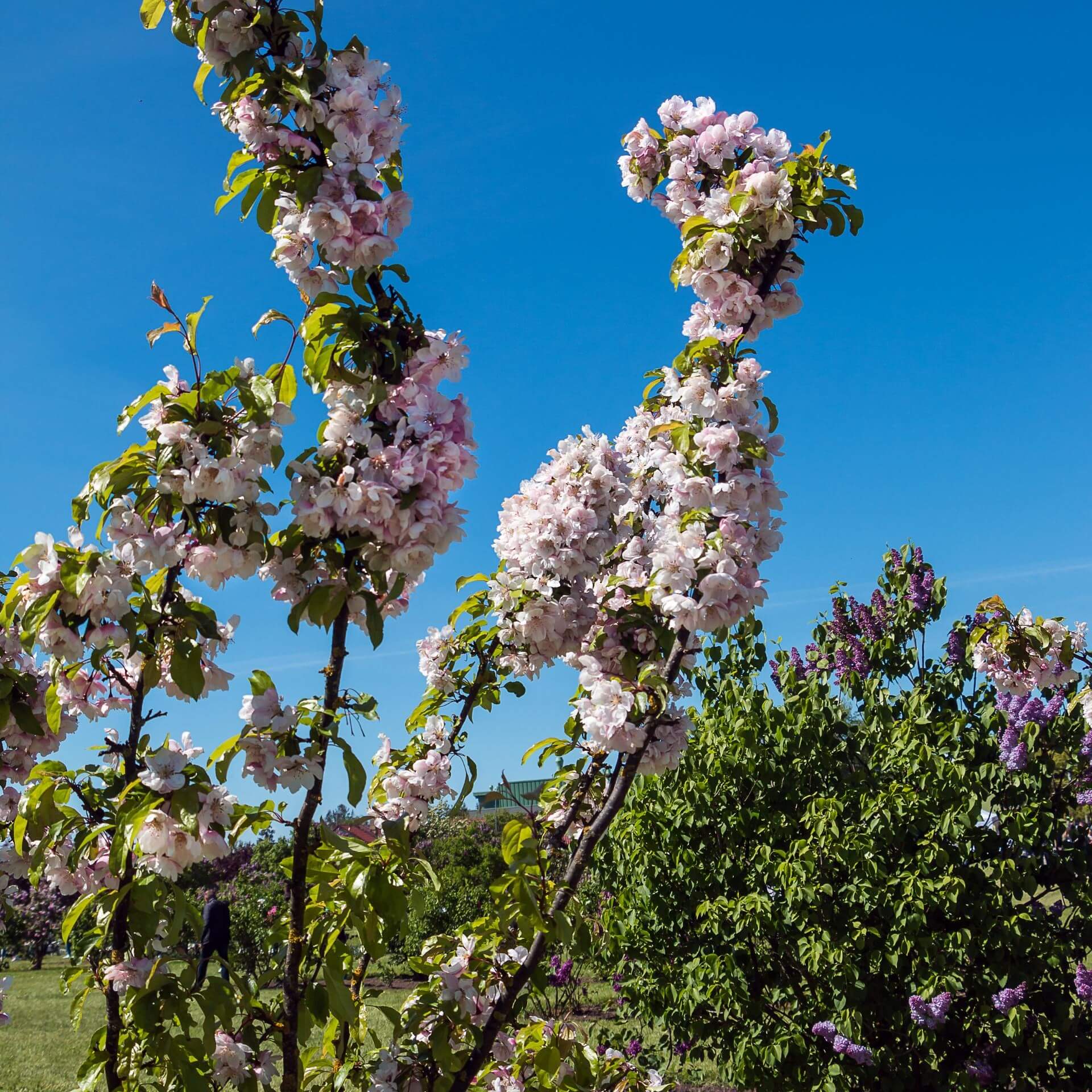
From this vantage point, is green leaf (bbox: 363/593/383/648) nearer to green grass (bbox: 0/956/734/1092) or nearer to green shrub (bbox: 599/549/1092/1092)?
green grass (bbox: 0/956/734/1092)

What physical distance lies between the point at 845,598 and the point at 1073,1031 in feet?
8.59

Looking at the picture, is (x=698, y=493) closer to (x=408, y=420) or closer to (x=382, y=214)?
(x=408, y=420)

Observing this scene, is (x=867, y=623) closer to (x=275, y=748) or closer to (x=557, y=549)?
(x=557, y=549)

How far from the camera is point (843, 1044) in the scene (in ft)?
15.0

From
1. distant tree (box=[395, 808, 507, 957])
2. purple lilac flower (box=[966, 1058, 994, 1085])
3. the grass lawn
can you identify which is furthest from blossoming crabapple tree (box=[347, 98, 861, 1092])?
distant tree (box=[395, 808, 507, 957])

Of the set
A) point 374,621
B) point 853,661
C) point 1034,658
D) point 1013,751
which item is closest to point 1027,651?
point 1034,658

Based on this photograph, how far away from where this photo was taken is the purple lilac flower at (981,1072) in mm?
4750

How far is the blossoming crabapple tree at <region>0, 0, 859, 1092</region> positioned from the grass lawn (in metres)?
3.23

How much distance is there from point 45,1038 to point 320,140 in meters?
10.2

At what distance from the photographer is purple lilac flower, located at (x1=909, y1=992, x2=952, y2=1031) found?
14.9 ft

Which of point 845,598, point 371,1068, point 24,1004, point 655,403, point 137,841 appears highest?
point 845,598

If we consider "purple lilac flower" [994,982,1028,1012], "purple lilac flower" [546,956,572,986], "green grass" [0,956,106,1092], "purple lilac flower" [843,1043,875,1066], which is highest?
"purple lilac flower" [994,982,1028,1012]

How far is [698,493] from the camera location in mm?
2379

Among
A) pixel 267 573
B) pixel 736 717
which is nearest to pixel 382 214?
pixel 267 573
